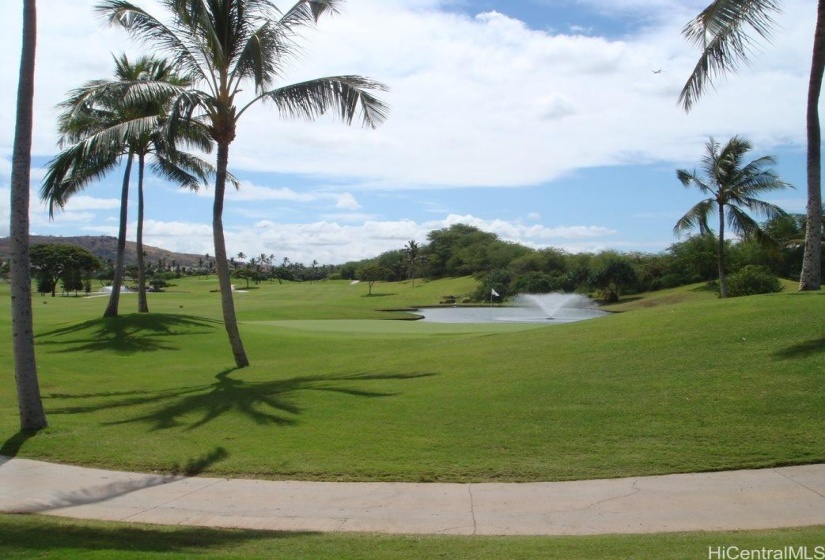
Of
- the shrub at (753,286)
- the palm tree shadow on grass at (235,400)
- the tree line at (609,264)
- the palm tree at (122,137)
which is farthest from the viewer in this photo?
the tree line at (609,264)

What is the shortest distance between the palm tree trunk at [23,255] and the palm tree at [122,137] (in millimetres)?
2216

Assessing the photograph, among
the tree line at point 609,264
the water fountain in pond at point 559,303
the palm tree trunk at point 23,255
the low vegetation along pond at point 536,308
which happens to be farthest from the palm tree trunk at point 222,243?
the water fountain in pond at point 559,303

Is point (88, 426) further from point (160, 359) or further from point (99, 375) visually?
point (160, 359)

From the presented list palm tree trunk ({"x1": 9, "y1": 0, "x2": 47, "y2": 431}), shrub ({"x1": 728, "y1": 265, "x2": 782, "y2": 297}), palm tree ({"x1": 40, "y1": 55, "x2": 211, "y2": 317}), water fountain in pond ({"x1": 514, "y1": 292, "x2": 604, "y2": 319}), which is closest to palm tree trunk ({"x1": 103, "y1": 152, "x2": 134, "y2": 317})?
palm tree ({"x1": 40, "y1": 55, "x2": 211, "y2": 317})

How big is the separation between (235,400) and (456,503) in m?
7.26

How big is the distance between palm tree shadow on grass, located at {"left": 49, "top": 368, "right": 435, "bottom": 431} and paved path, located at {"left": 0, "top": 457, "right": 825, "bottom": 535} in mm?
3214

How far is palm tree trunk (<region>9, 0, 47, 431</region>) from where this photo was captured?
1073cm

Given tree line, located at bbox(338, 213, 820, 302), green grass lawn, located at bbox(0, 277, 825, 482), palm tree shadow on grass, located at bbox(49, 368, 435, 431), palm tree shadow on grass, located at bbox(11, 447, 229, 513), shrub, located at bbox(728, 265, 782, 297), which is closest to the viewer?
palm tree shadow on grass, located at bbox(11, 447, 229, 513)

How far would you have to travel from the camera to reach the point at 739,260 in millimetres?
63625

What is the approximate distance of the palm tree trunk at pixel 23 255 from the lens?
1073 cm

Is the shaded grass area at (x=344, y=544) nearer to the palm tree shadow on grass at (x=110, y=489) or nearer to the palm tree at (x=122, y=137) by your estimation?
the palm tree shadow on grass at (x=110, y=489)

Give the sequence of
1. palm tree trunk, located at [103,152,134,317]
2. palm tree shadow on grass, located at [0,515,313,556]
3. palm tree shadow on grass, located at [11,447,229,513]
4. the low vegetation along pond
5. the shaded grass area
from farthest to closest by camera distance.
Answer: the low vegetation along pond
palm tree trunk, located at [103,152,134,317]
palm tree shadow on grass, located at [11,447,229,513]
palm tree shadow on grass, located at [0,515,313,556]
the shaded grass area

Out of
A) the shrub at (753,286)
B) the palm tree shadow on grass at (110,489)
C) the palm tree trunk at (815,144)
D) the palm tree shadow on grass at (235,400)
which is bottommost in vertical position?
the palm tree shadow on grass at (110,489)

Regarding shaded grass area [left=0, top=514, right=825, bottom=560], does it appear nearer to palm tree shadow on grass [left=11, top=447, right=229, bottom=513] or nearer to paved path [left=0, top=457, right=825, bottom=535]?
paved path [left=0, top=457, right=825, bottom=535]
